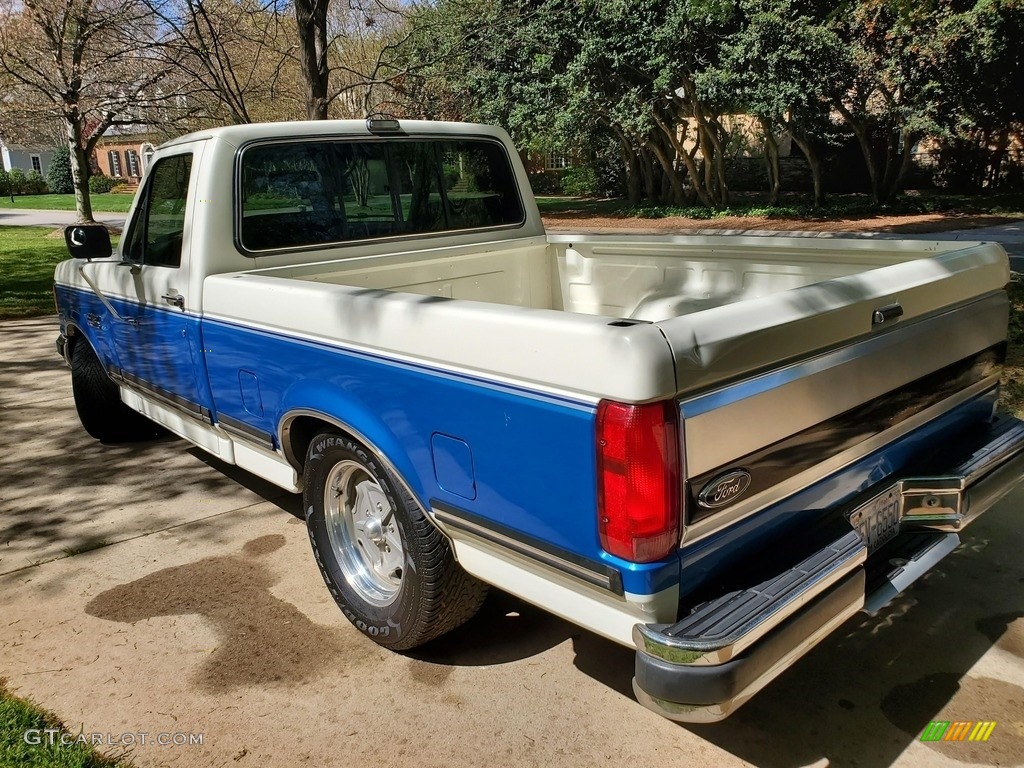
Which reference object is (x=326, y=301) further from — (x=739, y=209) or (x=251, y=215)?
(x=739, y=209)

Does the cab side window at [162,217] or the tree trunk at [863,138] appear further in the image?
the tree trunk at [863,138]

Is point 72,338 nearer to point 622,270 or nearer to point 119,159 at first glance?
point 622,270

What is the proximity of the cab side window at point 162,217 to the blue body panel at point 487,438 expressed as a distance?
0.72 m

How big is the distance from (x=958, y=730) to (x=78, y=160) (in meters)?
18.6

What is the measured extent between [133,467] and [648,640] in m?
4.21

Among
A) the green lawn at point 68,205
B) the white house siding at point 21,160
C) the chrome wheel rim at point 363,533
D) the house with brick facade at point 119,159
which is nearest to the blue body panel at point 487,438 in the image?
the chrome wheel rim at point 363,533

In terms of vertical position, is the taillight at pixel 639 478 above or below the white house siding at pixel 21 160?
below

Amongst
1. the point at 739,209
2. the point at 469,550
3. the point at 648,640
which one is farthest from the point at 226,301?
the point at 739,209

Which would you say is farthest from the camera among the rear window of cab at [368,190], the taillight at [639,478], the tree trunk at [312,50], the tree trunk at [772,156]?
the tree trunk at [772,156]

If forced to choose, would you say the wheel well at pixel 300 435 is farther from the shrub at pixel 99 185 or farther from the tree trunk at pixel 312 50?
the shrub at pixel 99 185

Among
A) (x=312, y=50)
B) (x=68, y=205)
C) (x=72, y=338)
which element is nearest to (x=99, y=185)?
(x=68, y=205)

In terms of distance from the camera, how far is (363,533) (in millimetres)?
3236

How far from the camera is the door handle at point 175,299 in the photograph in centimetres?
371

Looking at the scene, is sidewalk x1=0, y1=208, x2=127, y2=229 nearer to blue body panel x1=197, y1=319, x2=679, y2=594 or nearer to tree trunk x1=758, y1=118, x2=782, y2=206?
→ tree trunk x1=758, y1=118, x2=782, y2=206
